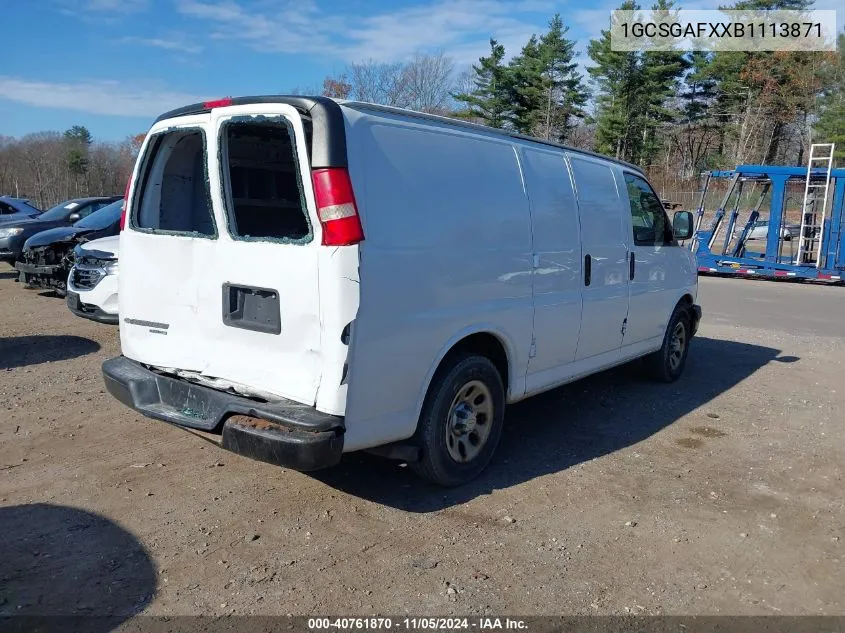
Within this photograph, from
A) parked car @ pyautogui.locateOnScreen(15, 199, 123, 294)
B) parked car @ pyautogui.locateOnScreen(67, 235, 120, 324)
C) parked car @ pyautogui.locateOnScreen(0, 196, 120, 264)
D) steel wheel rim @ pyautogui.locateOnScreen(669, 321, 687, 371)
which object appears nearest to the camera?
steel wheel rim @ pyautogui.locateOnScreen(669, 321, 687, 371)

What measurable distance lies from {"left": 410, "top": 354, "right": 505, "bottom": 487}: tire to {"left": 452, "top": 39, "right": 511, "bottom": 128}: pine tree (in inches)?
1526

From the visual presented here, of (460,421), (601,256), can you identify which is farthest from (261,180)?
(601,256)

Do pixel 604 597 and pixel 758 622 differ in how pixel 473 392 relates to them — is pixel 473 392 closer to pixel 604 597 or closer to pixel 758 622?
pixel 604 597

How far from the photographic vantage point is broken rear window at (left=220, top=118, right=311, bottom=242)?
390 centimetres

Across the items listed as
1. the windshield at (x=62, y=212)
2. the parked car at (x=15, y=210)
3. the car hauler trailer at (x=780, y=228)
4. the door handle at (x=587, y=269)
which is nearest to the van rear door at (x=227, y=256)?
the door handle at (x=587, y=269)

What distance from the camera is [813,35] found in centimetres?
4094

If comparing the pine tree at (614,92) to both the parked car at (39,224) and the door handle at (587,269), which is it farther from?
the door handle at (587,269)

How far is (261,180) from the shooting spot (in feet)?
14.4

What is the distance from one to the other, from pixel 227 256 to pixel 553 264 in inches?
88.6

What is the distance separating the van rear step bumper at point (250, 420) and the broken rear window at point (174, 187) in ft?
3.35

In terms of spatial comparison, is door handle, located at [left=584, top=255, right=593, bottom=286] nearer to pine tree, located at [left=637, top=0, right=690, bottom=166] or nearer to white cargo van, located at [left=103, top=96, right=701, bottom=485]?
white cargo van, located at [left=103, top=96, right=701, bottom=485]

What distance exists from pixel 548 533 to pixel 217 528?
1.82m

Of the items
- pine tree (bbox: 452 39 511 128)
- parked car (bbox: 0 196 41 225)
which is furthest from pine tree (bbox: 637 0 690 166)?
parked car (bbox: 0 196 41 225)

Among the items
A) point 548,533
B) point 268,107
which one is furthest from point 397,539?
point 268,107
